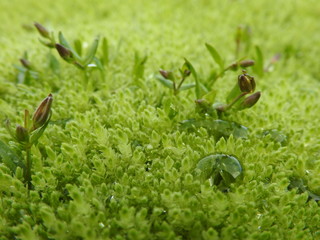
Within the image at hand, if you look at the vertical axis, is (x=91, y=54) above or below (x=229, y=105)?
above

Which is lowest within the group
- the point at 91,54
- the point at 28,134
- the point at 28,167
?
the point at 28,167

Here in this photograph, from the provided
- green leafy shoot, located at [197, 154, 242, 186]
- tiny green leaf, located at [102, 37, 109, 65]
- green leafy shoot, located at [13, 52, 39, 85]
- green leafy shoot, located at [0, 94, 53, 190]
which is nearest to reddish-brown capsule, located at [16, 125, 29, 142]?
green leafy shoot, located at [0, 94, 53, 190]

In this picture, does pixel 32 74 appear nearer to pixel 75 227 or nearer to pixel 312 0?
pixel 75 227

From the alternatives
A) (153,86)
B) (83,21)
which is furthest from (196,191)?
(83,21)

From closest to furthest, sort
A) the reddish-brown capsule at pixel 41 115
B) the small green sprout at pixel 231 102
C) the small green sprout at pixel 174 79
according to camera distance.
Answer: the reddish-brown capsule at pixel 41 115 < the small green sprout at pixel 231 102 < the small green sprout at pixel 174 79

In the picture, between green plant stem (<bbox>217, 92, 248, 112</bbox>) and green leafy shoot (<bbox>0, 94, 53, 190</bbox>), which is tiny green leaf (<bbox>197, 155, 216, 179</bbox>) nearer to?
green plant stem (<bbox>217, 92, 248, 112</bbox>)

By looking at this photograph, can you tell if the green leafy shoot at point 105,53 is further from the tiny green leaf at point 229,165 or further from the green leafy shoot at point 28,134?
the tiny green leaf at point 229,165

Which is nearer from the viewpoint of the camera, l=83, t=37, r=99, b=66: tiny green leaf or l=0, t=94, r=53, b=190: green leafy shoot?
l=0, t=94, r=53, b=190: green leafy shoot

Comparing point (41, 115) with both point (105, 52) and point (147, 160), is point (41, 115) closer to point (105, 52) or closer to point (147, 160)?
point (147, 160)

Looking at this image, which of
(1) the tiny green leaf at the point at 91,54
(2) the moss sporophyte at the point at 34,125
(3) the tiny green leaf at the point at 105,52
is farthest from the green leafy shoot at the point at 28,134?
(3) the tiny green leaf at the point at 105,52

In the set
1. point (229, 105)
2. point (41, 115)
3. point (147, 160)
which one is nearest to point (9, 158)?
point (41, 115)
